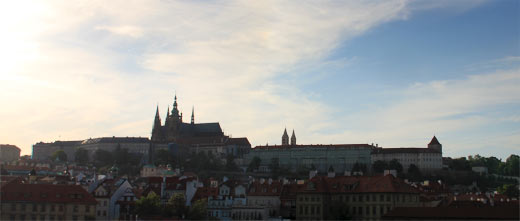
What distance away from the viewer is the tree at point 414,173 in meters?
185

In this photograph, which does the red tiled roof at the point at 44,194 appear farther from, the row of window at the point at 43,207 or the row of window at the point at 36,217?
the row of window at the point at 36,217

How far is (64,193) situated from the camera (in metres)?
74.7

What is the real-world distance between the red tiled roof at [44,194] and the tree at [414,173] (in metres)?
122

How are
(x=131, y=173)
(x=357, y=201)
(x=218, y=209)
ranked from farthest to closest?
(x=131, y=173), (x=218, y=209), (x=357, y=201)

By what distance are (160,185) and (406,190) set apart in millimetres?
37264

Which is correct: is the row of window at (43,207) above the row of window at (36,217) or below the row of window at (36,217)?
above

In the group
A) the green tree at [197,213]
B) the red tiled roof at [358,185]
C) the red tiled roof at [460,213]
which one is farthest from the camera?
the green tree at [197,213]

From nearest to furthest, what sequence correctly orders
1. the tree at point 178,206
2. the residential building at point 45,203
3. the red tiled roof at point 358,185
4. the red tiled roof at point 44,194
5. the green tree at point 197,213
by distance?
the residential building at point 45,203
the red tiled roof at point 44,194
the red tiled roof at point 358,185
the green tree at point 197,213
the tree at point 178,206

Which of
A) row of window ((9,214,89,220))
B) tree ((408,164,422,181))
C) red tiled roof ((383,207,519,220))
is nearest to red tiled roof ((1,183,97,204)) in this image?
row of window ((9,214,89,220))

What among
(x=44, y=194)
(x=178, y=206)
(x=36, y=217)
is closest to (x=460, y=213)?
A: (x=178, y=206)

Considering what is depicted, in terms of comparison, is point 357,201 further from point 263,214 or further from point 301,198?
point 263,214

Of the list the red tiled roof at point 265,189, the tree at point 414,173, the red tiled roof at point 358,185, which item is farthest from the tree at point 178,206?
the tree at point 414,173

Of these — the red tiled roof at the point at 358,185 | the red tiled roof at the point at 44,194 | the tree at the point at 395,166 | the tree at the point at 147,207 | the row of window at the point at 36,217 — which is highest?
the tree at the point at 395,166

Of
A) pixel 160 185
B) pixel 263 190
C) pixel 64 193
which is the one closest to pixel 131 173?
pixel 160 185
